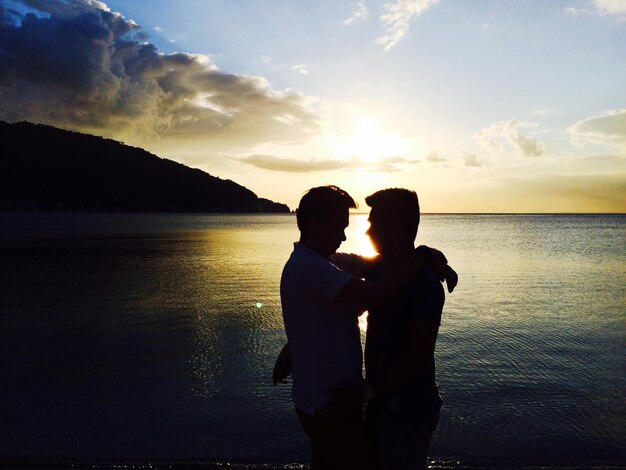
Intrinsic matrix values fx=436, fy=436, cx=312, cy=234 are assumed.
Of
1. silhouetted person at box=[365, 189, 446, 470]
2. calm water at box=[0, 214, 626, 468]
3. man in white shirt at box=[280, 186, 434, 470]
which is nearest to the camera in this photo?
man in white shirt at box=[280, 186, 434, 470]

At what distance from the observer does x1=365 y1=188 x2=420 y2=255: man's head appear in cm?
288

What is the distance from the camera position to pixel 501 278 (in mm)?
23766

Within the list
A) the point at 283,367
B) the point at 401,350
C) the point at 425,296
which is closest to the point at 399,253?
the point at 425,296

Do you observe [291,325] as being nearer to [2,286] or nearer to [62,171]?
[2,286]

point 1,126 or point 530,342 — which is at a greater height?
point 1,126

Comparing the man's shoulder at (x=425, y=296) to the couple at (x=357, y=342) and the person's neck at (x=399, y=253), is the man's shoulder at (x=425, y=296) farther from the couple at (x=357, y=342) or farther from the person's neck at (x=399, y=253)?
the person's neck at (x=399, y=253)

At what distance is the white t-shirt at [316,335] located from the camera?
8.50 ft

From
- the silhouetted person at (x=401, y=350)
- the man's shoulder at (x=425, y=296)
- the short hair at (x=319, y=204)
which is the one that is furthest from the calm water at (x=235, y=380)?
the short hair at (x=319, y=204)

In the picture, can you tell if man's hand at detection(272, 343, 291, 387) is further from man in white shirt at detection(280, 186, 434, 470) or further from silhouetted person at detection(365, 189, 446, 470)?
silhouetted person at detection(365, 189, 446, 470)

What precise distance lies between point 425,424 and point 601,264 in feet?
114

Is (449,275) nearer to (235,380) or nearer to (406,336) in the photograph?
(406,336)

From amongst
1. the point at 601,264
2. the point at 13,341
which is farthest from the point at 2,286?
the point at 601,264

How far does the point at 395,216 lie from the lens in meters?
2.90

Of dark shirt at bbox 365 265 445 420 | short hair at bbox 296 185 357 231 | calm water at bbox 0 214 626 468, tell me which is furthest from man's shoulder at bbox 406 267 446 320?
calm water at bbox 0 214 626 468
